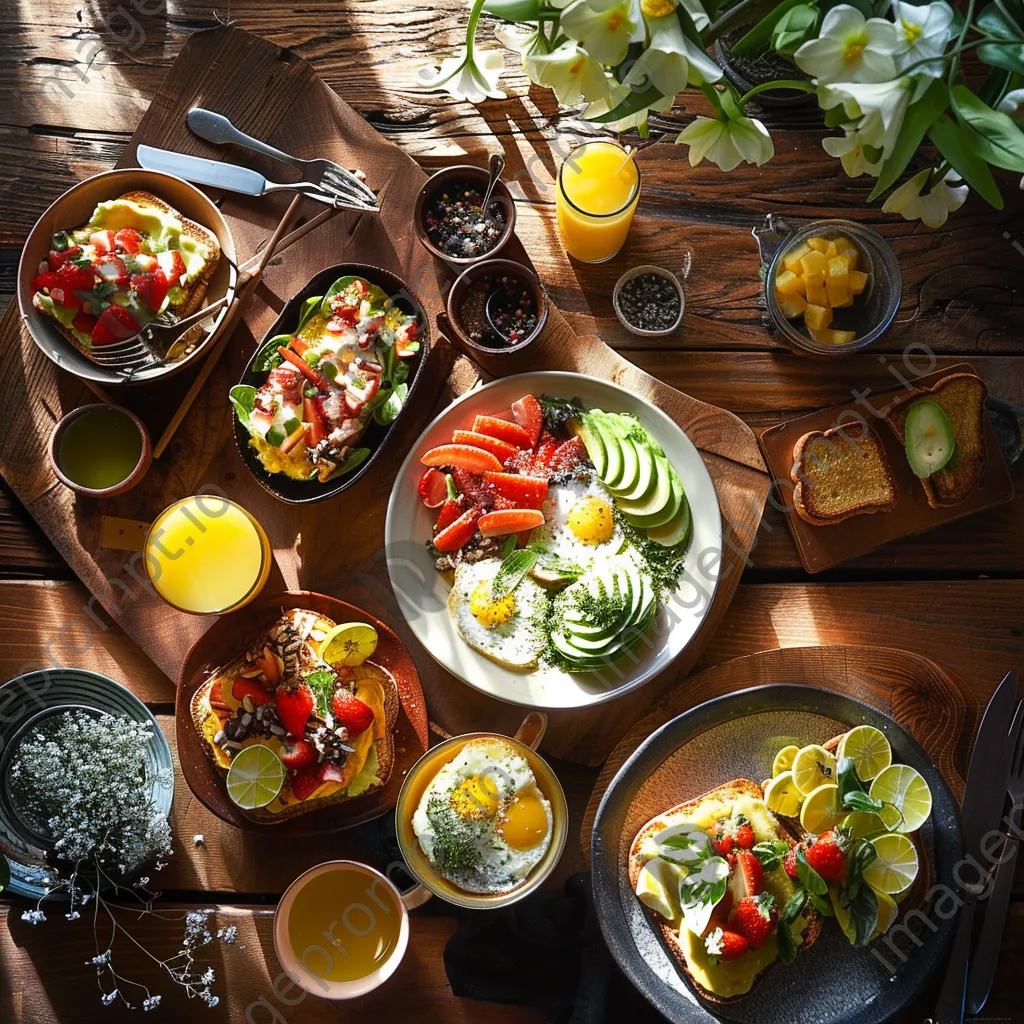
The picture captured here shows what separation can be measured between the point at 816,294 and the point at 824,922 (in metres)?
1.86

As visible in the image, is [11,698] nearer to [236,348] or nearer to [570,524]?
[236,348]

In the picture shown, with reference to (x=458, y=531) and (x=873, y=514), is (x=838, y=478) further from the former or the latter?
(x=458, y=531)

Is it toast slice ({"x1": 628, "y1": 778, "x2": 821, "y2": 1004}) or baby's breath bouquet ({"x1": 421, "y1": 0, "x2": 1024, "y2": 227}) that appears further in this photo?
toast slice ({"x1": 628, "y1": 778, "x2": 821, "y2": 1004})

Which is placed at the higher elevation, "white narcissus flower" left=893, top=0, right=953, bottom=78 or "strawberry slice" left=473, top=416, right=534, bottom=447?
"white narcissus flower" left=893, top=0, right=953, bottom=78

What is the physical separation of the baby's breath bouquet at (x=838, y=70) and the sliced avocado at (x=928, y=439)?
1080 mm

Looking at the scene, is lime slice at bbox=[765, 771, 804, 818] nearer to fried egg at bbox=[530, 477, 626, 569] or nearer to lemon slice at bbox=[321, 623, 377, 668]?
fried egg at bbox=[530, 477, 626, 569]

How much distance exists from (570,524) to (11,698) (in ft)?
5.66

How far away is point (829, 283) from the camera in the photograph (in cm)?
280

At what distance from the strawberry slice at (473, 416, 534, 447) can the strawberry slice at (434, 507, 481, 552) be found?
9.3 inches

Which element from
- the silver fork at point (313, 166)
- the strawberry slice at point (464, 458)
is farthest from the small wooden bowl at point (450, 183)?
the strawberry slice at point (464, 458)

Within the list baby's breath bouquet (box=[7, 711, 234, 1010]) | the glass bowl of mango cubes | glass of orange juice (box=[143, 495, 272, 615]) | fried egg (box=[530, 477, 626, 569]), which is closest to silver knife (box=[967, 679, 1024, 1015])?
fried egg (box=[530, 477, 626, 569])

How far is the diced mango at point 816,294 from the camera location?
279cm

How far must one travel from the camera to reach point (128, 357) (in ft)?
8.98

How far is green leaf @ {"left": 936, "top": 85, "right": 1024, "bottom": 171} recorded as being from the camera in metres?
1.46
